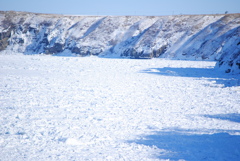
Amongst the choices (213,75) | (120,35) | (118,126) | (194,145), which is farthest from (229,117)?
(120,35)

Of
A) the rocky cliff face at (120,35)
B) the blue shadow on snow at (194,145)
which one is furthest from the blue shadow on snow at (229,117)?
the rocky cliff face at (120,35)

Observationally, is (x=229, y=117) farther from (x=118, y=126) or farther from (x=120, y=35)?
(x=120, y=35)

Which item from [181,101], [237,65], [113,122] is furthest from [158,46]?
[113,122]

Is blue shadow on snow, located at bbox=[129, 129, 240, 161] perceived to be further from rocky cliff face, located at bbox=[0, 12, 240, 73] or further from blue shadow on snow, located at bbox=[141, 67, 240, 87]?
rocky cliff face, located at bbox=[0, 12, 240, 73]

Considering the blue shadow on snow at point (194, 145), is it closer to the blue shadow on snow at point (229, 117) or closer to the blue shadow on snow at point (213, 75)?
the blue shadow on snow at point (229, 117)

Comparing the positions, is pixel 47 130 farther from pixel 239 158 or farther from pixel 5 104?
pixel 239 158

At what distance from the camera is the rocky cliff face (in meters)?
46.5

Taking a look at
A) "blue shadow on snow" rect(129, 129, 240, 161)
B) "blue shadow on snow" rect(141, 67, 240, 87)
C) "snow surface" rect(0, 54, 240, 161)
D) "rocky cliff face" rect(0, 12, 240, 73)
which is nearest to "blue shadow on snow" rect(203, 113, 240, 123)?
"snow surface" rect(0, 54, 240, 161)

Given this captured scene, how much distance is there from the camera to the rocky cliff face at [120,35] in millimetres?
46469

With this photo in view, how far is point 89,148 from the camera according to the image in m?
5.34

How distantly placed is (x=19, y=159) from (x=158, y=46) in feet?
154

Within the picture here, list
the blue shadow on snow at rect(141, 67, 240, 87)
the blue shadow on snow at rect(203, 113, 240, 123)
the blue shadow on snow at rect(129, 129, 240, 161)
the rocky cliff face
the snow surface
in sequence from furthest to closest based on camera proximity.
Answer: the rocky cliff face → the blue shadow on snow at rect(141, 67, 240, 87) → the blue shadow on snow at rect(203, 113, 240, 123) → the snow surface → the blue shadow on snow at rect(129, 129, 240, 161)

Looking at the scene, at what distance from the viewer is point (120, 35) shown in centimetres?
Answer: 5903

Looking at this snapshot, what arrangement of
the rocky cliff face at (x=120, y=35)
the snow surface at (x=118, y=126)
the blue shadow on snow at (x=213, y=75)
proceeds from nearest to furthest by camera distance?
the snow surface at (x=118, y=126), the blue shadow on snow at (x=213, y=75), the rocky cliff face at (x=120, y=35)
